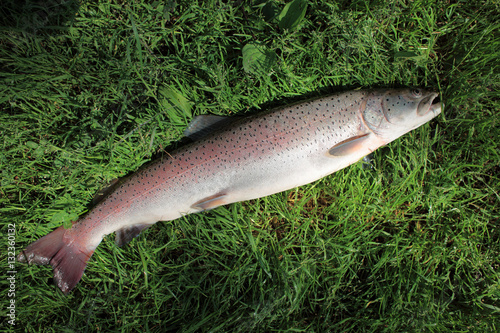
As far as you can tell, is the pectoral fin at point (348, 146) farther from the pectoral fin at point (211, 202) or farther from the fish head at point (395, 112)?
the pectoral fin at point (211, 202)

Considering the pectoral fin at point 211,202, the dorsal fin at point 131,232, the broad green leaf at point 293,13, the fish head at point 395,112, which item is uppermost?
the broad green leaf at point 293,13

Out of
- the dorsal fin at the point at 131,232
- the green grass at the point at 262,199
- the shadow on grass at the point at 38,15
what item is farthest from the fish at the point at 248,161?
the shadow on grass at the point at 38,15

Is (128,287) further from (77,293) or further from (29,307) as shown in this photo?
(29,307)

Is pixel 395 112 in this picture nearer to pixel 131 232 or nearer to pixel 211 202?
pixel 211 202

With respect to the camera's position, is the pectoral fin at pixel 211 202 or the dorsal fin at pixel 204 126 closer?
the pectoral fin at pixel 211 202

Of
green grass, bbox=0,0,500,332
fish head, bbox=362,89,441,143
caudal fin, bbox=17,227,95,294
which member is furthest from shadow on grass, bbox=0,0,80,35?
fish head, bbox=362,89,441,143

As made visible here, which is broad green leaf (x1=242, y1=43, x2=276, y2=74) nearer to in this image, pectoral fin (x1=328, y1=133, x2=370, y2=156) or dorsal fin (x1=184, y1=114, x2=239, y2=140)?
dorsal fin (x1=184, y1=114, x2=239, y2=140)

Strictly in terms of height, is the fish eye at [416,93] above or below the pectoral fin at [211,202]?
below
